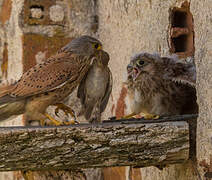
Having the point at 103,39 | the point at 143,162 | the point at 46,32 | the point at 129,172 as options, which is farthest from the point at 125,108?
the point at 143,162

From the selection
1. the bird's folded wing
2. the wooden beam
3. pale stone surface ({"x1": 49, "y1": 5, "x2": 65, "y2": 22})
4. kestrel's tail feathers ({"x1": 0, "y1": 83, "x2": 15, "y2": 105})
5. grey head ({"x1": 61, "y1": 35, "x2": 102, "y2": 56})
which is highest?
pale stone surface ({"x1": 49, "y1": 5, "x2": 65, "y2": 22})

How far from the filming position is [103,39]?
14.4 ft

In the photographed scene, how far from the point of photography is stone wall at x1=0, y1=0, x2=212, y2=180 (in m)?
2.22

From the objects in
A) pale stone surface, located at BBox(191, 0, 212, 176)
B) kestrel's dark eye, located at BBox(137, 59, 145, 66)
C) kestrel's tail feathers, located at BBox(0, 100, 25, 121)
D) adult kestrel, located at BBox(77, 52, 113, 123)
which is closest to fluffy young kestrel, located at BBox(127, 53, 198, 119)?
kestrel's dark eye, located at BBox(137, 59, 145, 66)

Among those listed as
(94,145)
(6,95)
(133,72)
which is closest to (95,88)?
(133,72)

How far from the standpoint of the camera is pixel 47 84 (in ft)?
8.63

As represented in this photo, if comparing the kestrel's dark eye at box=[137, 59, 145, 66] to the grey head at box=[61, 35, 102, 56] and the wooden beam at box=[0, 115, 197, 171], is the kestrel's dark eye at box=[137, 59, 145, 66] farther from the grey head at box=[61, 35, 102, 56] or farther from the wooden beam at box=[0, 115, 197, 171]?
the wooden beam at box=[0, 115, 197, 171]

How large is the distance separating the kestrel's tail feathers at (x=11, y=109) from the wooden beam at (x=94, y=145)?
0.63 m

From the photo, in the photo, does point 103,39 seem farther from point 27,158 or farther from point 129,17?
point 27,158

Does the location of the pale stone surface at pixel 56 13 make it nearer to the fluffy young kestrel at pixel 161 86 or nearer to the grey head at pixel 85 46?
the grey head at pixel 85 46

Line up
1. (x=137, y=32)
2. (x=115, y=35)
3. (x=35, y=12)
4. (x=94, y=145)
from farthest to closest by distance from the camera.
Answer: (x=35, y=12)
(x=115, y=35)
(x=137, y=32)
(x=94, y=145)

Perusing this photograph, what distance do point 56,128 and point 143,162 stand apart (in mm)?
460

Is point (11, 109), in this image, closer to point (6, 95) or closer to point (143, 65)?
point (6, 95)

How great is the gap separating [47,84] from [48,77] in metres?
0.04
